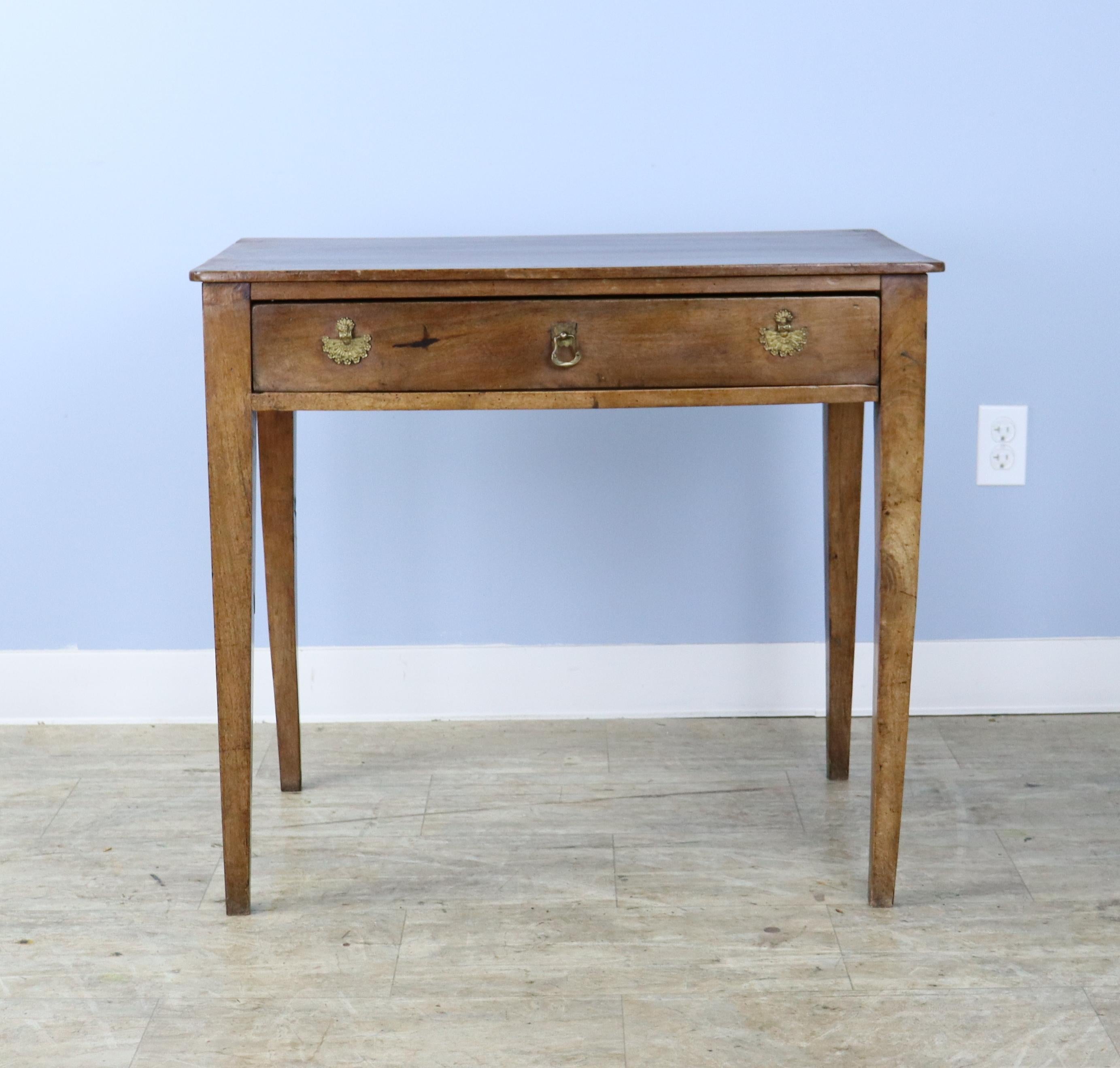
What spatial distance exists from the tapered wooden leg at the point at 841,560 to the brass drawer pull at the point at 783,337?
33 centimetres

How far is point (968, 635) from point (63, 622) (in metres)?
1.29

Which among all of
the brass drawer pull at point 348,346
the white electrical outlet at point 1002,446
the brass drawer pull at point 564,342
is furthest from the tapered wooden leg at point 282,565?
the white electrical outlet at point 1002,446

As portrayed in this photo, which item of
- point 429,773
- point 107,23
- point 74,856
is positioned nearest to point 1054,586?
point 429,773

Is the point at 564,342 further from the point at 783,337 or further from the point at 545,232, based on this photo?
the point at 545,232

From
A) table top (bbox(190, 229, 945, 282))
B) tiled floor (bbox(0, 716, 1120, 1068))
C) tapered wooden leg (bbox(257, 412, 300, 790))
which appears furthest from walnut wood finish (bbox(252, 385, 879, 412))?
tiled floor (bbox(0, 716, 1120, 1068))

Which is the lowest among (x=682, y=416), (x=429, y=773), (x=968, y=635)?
(x=429, y=773)

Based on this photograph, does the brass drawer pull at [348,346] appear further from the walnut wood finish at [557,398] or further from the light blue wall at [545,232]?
the light blue wall at [545,232]

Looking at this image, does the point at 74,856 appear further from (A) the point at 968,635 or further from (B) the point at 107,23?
(A) the point at 968,635

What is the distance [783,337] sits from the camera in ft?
4.16

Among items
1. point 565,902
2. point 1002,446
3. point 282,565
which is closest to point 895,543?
point 565,902

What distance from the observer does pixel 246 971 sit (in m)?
1.30

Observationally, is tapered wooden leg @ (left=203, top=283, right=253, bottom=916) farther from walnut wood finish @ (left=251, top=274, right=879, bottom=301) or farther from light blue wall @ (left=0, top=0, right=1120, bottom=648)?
light blue wall @ (left=0, top=0, right=1120, bottom=648)

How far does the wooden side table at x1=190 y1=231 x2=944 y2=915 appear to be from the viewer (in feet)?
4.09

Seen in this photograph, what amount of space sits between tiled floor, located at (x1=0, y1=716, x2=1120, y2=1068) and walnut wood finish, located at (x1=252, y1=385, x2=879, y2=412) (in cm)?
53
